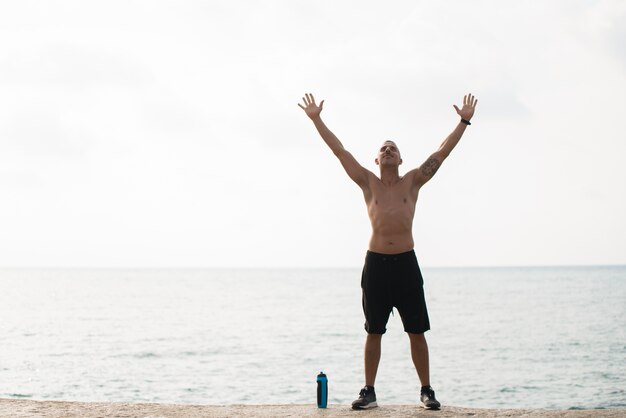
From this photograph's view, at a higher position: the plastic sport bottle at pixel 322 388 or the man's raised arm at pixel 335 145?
the man's raised arm at pixel 335 145

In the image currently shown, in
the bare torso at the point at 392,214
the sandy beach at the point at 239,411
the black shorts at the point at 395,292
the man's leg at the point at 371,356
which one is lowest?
the sandy beach at the point at 239,411

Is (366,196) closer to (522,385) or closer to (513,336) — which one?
(522,385)

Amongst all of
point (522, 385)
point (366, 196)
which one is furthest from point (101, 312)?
point (366, 196)

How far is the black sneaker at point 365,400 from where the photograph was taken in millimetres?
7141

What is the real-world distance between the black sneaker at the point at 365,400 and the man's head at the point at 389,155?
7.92 feet

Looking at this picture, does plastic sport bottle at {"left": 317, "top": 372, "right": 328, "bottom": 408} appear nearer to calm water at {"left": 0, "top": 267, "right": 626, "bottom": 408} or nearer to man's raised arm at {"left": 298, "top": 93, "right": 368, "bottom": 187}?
man's raised arm at {"left": 298, "top": 93, "right": 368, "bottom": 187}

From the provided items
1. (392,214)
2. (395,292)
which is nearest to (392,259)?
(395,292)

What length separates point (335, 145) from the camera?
754 centimetres

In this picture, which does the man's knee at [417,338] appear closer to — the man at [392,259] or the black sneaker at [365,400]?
the man at [392,259]

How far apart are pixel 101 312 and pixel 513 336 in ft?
140

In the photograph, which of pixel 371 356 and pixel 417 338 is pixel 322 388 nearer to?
pixel 371 356

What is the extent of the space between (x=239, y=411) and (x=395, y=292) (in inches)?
81.8

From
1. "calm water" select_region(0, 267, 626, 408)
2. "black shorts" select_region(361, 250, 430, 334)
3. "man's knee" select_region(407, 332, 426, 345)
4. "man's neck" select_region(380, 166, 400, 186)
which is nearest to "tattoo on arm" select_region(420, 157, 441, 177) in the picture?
"man's neck" select_region(380, 166, 400, 186)

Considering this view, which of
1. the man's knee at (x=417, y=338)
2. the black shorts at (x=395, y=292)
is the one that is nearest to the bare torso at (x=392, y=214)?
the black shorts at (x=395, y=292)
